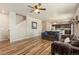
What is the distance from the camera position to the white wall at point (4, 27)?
2508mm

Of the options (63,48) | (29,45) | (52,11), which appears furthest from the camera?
(29,45)

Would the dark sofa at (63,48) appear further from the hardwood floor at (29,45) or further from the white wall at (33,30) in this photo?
the white wall at (33,30)

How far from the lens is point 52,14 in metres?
2.55

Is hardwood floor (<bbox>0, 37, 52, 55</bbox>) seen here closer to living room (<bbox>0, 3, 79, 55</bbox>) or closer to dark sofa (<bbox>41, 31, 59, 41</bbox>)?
living room (<bbox>0, 3, 79, 55</bbox>)

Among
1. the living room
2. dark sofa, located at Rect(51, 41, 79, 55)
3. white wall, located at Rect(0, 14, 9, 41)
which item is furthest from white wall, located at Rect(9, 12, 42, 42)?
dark sofa, located at Rect(51, 41, 79, 55)

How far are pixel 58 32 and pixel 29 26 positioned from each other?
68cm

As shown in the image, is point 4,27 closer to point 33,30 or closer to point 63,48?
point 33,30

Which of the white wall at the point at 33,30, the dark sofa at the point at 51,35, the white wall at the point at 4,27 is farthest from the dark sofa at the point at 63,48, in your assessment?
the white wall at the point at 4,27

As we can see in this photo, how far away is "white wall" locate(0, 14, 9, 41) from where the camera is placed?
8.23ft

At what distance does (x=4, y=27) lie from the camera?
2.60 meters

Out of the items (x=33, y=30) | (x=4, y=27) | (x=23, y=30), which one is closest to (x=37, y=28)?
(x=33, y=30)

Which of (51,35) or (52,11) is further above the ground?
(52,11)
